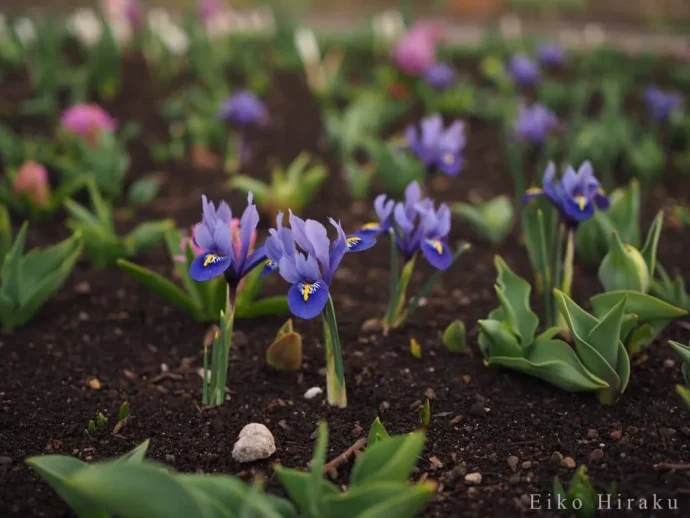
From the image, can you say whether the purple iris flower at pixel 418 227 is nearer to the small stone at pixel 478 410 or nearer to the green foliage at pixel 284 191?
the small stone at pixel 478 410

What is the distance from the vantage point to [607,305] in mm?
2145

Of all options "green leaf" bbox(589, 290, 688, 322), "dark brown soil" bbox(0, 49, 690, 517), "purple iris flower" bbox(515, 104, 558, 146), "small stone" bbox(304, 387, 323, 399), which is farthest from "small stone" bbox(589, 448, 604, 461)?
"purple iris flower" bbox(515, 104, 558, 146)

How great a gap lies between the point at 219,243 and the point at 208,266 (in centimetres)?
6

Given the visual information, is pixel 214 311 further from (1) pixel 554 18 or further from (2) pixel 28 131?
(1) pixel 554 18

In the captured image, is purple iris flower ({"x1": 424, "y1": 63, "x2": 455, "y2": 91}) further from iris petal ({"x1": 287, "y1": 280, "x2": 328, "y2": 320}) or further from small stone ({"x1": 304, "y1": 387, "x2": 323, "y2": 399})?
iris petal ({"x1": 287, "y1": 280, "x2": 328, "y2": 320})

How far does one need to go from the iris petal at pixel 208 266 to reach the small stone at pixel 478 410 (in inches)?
29.7

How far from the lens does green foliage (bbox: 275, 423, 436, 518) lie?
139 centimetres

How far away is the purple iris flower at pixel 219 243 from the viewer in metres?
1.82

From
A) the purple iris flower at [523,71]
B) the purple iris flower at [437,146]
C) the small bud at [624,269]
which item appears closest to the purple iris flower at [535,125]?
the purple iris flower at [437,146]

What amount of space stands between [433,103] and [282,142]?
0.95 metres

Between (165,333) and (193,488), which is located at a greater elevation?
(165,333)

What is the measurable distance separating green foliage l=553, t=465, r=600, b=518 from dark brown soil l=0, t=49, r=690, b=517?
41mm

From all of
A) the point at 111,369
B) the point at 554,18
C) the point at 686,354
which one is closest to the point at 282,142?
the point at 111,369

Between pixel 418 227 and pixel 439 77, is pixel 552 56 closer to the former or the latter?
pixel 439 77
